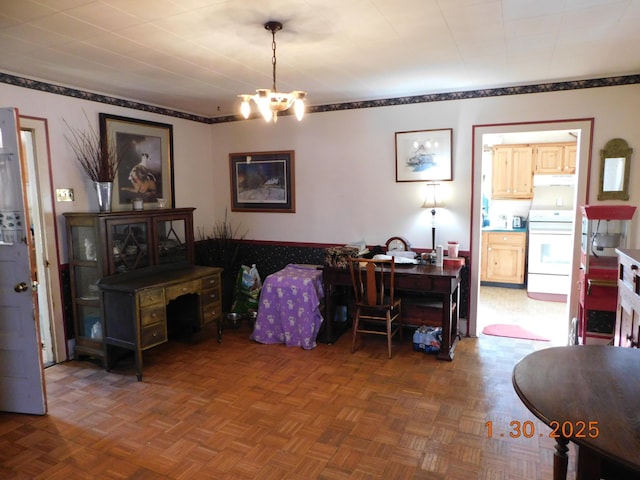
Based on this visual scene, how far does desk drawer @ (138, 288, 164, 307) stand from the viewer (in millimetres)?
3336

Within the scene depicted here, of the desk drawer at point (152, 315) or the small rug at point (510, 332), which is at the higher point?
the desk drawer at point (152, 315)

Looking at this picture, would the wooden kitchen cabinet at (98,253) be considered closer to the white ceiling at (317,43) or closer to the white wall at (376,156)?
the white ceiling at (317,43)

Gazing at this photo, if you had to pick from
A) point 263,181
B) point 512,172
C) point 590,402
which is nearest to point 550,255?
point 512,172

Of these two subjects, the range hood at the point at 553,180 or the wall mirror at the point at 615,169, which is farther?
the range hood at the point at 553,180

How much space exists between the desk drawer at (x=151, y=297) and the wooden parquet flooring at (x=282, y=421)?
0.61 metres

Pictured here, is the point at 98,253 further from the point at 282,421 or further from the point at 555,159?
the point at 555,159

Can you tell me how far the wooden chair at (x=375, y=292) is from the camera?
→ 12.1 feet

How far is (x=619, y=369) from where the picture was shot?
1470 millimetres

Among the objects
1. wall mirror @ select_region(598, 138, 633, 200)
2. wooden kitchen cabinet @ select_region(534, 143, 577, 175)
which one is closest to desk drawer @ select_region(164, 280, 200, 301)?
wall mirror @ select_region(598, 138, 633, 200)

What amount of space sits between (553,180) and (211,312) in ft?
16.6

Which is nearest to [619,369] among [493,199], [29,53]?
[29,53]

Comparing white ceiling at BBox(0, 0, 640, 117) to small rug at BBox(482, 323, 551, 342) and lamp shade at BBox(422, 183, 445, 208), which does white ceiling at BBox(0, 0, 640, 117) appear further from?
small rug at BBox(482, 323, 551, 342)

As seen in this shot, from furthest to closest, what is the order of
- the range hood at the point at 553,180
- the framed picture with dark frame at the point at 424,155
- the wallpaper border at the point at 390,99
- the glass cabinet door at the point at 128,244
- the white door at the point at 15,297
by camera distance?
the range hood at the point at 553,180 < the framed picture with dark frame at the point at 424,155 < the glass cabinet door at the point at 128,244 < the wallpaper border at the point at 390,99 < the white door at the point at 15,297

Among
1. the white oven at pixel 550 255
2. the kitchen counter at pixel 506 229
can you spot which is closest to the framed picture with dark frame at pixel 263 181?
the kitchen counter at pixel 506 229
